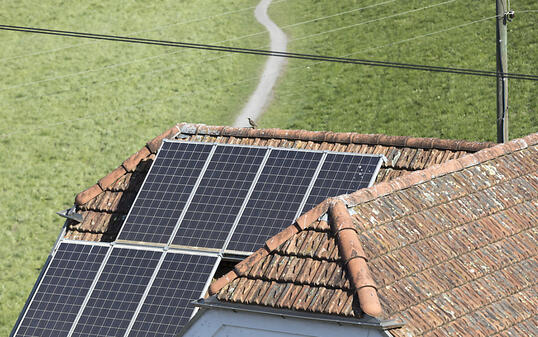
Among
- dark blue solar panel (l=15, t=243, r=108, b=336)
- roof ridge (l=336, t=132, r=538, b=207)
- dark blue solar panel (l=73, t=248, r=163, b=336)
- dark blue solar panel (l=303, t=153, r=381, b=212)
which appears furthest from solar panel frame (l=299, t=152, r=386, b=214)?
dark blue solar panel (l=15, t=243, r=108, b=336)

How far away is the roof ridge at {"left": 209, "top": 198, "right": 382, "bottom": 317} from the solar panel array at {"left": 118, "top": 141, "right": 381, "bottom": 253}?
1516mm

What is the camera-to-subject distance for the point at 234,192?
16219 millimetres

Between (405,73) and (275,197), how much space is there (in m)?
25.4

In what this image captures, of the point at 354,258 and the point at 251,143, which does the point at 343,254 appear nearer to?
the point at 354,258

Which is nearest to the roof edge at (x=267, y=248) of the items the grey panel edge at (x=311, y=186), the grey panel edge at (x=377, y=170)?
the grey panel edge at (x=311, y=186)

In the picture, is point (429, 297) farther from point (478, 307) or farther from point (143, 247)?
point (143, 247)

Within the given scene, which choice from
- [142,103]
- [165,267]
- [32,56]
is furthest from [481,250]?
[32,56]

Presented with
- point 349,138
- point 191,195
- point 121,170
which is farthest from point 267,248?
point 121,170

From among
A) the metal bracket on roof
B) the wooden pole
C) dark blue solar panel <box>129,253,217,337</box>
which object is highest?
the wooden pole

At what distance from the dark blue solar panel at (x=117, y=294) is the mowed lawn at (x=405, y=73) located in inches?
829

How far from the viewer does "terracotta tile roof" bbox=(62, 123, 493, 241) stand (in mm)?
16797

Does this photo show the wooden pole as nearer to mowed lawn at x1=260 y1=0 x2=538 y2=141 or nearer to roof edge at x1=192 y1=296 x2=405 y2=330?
roof edge at x1=192 y1=296 x2=405 y2=330

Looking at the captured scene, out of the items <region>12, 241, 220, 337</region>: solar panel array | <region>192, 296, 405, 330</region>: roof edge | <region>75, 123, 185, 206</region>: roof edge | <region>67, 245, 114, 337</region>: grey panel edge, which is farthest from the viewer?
<region>75, 123, 185, 206</region>: roof edge

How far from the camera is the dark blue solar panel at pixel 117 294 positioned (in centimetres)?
→ 1508
